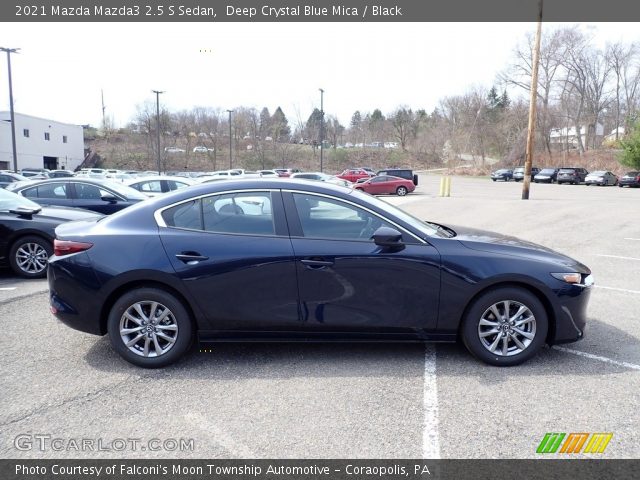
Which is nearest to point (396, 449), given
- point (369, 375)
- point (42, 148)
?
point (369, 375)

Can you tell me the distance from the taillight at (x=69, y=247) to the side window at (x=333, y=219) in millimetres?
1843

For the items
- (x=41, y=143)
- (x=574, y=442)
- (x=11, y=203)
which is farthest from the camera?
(x=41, y=143)

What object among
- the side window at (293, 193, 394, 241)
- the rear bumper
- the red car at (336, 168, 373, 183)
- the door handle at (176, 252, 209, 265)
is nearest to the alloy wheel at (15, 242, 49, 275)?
the door handle at (176, 252, 209, 265)

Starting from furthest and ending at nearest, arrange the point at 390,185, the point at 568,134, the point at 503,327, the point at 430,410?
the point at 568,134, the point at 390,185, the point at 503,327, the point at 430,410

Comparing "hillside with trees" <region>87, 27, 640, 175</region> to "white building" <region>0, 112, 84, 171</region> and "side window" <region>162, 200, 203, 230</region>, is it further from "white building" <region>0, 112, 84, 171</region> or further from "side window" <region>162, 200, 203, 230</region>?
"side window" <region>162, 200, 203, 230</region>

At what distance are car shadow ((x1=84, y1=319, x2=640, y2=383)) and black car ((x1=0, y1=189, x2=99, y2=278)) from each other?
11.2 feet

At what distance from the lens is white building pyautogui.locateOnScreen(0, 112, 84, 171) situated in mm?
56438

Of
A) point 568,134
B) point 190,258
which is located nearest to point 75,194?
point 190,258

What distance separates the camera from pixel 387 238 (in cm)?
389

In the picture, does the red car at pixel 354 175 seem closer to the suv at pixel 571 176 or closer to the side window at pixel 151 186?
the suv at pixel 571 176

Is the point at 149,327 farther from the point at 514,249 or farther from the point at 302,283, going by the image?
the point at 514,249

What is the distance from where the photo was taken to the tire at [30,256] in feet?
23.5

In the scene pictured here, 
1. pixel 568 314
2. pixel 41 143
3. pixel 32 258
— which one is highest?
pixel 41 143

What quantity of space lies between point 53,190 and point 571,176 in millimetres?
45149
